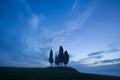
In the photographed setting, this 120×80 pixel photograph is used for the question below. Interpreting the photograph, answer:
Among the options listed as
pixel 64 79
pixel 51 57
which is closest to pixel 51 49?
pixel 51 57

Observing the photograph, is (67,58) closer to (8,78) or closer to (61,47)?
(61,47)

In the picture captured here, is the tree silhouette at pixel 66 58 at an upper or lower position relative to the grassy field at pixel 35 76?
upper

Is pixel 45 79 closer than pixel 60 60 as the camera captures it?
Yes

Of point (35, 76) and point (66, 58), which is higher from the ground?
point (66, 58)

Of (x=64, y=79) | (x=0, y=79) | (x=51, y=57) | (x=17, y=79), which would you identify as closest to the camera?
(x=0, y=79)

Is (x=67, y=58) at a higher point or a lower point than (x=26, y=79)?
higher

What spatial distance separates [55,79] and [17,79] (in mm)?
10103

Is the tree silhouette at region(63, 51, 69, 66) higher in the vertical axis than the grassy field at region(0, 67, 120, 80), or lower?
higher

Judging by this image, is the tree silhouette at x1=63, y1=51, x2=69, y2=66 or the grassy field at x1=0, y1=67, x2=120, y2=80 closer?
the grassy field at x1=0, y1=67, x2=120, y2=80

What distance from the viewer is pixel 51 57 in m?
71.9

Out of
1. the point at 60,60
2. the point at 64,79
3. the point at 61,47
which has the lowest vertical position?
the point at 64,79

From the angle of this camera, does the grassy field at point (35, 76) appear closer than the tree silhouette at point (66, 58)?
Yes

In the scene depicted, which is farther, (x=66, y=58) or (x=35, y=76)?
(x=66, y=58)

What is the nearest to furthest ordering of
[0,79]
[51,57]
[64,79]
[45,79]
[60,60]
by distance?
1. [0,79]
2. [45,79]
3. [64,79]
4. [60,60]
5. [51,57]
